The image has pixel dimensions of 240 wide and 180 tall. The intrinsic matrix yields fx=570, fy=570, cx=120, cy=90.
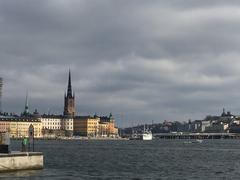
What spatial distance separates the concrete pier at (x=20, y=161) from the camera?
48.6m

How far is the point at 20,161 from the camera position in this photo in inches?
1978

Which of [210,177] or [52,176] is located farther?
[210,177]

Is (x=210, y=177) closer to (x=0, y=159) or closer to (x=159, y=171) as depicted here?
(x=159, y=171)

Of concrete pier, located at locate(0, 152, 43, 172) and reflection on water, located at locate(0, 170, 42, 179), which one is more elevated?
concrete pier, located at locate(0, 152, 43, 172)

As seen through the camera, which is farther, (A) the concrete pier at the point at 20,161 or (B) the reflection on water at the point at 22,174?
(A) the concrete pier at the point at 20,161

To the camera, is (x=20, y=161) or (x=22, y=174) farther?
(x=20, y=161)

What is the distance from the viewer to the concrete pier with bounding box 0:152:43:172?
48.6 metres

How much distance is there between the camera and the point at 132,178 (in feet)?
164

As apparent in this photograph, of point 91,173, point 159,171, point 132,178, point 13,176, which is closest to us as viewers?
point 13,176

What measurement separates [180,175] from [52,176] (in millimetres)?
13287

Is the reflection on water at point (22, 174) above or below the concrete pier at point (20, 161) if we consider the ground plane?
below

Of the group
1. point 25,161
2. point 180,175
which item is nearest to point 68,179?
point 25,161

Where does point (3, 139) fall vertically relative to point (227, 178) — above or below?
above

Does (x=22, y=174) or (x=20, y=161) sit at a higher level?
(x=20, y=161)
